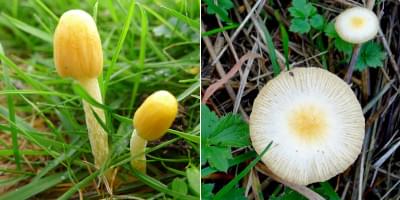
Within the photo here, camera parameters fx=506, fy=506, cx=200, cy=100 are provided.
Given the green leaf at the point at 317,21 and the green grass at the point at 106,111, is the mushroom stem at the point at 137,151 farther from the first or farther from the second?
the green leaf at the point at 317,21

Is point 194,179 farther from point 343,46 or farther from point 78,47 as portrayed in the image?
point 343,46


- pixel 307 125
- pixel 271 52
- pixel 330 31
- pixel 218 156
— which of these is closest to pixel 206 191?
pixel 218 156

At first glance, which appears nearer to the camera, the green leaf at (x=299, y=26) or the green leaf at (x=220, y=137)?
the green leaf at (x=220, y=137)

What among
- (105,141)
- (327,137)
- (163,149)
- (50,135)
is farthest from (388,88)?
(50,135)

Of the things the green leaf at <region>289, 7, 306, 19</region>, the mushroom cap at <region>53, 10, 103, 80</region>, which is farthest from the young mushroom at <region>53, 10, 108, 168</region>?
the green leaf at <region>289, 7, 306, 19</region>

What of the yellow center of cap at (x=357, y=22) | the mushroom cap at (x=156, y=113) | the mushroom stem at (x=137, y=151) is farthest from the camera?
the yellow center of cap at (x=357, y=22)

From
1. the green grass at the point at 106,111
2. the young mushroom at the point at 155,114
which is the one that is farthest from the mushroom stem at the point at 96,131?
the young mushroom at the point at 155,114
